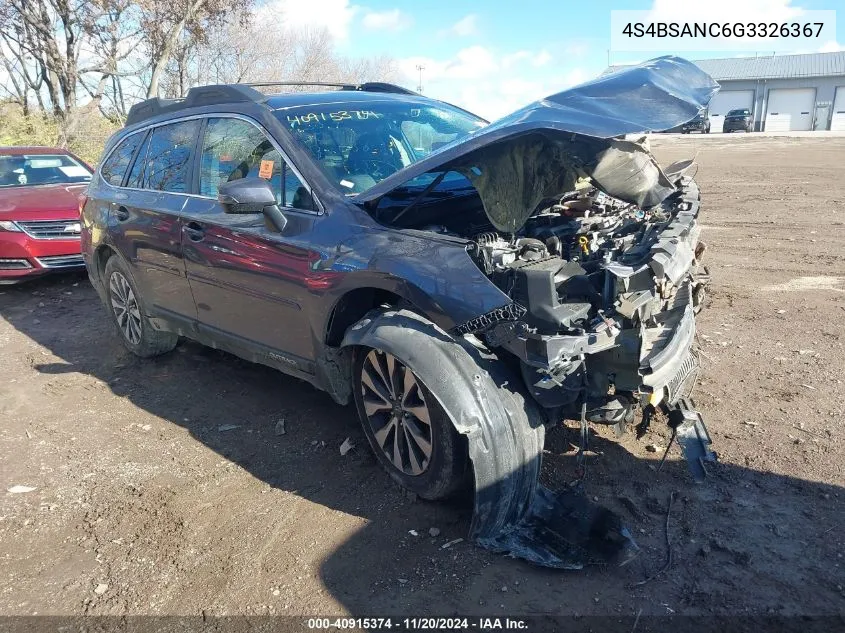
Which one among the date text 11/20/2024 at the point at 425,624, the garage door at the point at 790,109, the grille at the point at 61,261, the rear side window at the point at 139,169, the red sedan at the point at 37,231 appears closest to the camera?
the date text 11/20/2024 at the point at 425,624

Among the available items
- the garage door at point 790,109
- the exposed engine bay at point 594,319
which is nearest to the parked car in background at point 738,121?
the garage door at point 790,109

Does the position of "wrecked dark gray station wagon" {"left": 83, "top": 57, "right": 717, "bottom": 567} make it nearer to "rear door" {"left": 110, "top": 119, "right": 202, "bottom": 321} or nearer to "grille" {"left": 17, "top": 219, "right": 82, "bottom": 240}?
"rear door" {"left": 110, "top": 119, "right": 202, "bottom": 321}

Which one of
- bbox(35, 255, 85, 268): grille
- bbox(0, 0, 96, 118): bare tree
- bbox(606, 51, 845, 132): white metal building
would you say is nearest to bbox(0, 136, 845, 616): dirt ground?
bbox(35, 255, 85, 268): grille

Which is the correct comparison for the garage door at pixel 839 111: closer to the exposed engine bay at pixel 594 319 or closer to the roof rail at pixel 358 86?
the roof rail at pixel 358 86

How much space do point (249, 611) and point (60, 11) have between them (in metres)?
19.5

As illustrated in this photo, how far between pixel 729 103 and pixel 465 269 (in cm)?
5942

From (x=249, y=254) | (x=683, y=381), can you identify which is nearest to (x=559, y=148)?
(x=683, y=381)

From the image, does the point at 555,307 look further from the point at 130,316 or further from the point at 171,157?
the point at 130,316

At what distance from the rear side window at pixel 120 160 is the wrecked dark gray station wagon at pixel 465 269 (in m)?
0.92

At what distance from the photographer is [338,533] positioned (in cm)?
Result: 312

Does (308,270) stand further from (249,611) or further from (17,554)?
(17,554)

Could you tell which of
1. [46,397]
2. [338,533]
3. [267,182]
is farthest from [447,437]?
[46,397]

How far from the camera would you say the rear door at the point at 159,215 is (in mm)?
4402

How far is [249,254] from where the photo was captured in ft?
12.4
